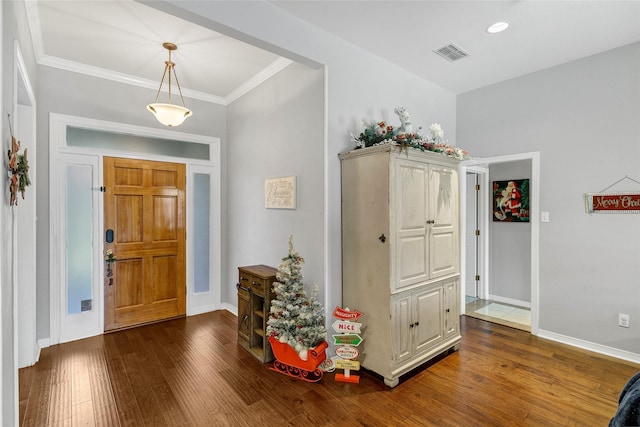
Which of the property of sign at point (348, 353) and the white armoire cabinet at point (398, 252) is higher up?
the white armoire cabinet at point (398, 252)

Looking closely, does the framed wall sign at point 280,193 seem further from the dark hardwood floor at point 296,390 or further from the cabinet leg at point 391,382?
the cabinet leg at point 391,382

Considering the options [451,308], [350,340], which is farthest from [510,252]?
[350,340]

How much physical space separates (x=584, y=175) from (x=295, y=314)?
11.0 feet

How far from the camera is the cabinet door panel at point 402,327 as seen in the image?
260 cm

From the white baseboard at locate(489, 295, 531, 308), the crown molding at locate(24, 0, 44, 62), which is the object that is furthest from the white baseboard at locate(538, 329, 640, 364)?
the crown molding at locate(24, 0, 44, 62)

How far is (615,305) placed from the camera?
10.2ft

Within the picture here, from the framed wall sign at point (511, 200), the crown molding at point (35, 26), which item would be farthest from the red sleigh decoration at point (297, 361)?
the framed wall sign at point (511, 200)

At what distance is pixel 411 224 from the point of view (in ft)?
9.00

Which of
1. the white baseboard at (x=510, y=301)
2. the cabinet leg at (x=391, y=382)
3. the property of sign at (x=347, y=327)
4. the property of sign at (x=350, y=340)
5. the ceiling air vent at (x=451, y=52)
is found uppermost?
the ceiling air vent at (x=451, y=52)

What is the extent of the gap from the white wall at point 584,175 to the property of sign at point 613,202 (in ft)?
0.19

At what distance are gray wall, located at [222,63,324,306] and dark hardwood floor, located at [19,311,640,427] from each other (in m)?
1.05

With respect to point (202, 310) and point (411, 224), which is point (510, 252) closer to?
point (411, 224)

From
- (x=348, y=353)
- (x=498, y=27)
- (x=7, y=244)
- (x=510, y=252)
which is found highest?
(x=498, y=27)

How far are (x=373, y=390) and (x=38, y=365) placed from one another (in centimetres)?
314
